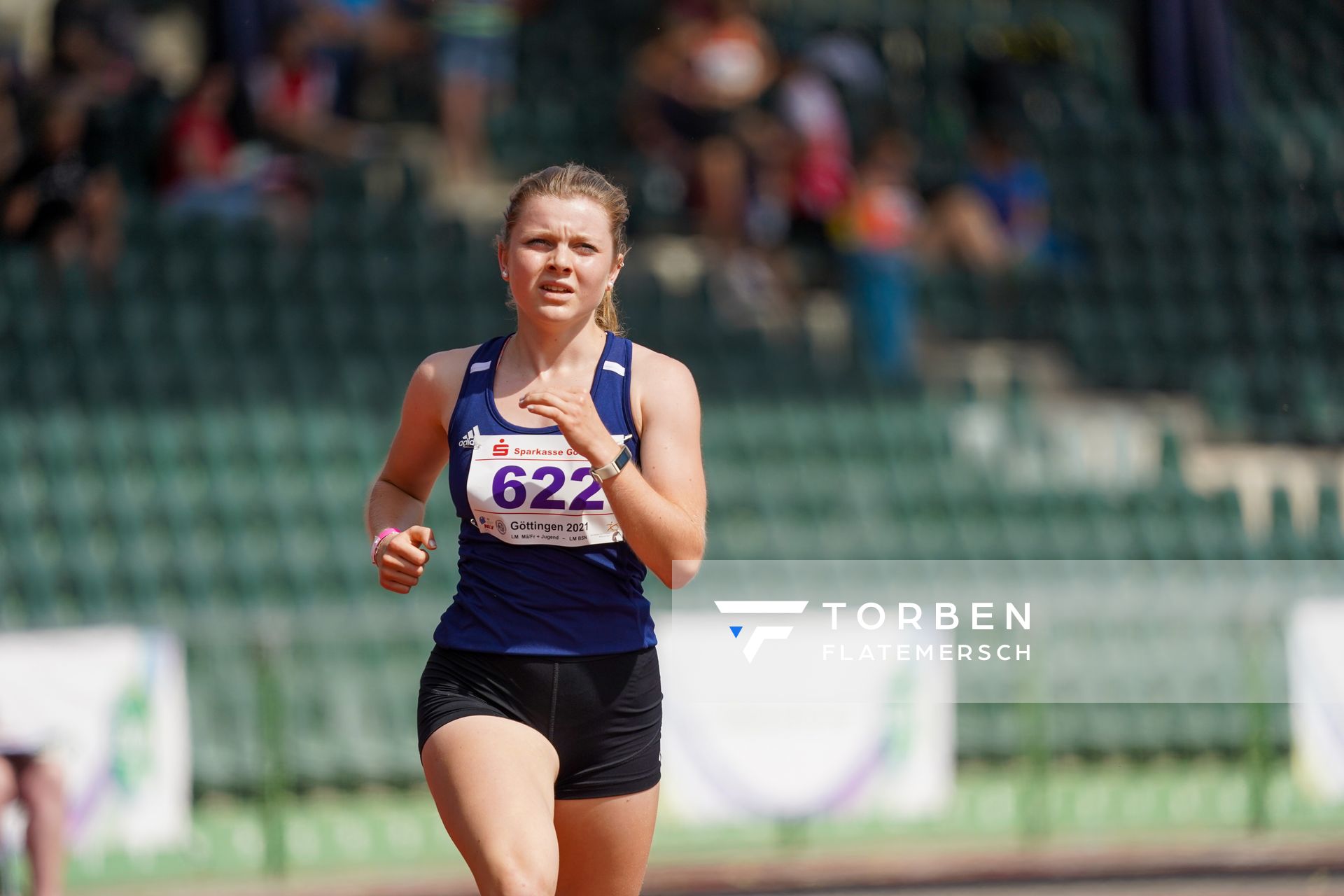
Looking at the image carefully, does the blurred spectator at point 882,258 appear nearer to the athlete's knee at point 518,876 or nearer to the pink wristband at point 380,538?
the pink wristband at point 380,538

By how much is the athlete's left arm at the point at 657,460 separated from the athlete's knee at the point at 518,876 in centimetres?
62

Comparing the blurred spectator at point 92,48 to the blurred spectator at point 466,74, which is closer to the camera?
the blurred spectator at point 92,48

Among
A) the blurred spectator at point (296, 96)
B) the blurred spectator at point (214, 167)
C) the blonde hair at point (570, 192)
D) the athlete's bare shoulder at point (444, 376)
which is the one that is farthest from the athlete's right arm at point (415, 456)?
the blurred spectator at point (296, 96)

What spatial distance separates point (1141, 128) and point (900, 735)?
7.91 meters

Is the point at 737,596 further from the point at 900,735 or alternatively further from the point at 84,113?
the point at 84,113

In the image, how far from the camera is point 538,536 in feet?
12.1

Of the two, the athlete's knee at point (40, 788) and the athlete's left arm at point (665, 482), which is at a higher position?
the athlete's left arm at point (665, 482)

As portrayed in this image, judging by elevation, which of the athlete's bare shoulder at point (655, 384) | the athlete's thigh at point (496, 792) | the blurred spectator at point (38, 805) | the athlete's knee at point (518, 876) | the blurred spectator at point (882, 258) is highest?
the blurred spectator at point (882, 258)

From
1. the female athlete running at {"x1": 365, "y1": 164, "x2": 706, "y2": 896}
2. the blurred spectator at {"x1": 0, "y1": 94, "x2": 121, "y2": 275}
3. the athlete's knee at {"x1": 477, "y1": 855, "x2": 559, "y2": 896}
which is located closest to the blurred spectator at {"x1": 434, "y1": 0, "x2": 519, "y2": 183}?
the blurred spectator at {"x1": 0, "y1": 94, "x2": 121, "y2": 275}

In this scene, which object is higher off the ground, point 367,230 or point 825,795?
point 367,230

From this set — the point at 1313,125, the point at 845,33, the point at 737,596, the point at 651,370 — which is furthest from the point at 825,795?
the point at 1313,125

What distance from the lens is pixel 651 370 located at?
3.79 meters

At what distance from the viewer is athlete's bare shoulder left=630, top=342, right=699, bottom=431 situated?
3.73m

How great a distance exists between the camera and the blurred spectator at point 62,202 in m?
10.7
